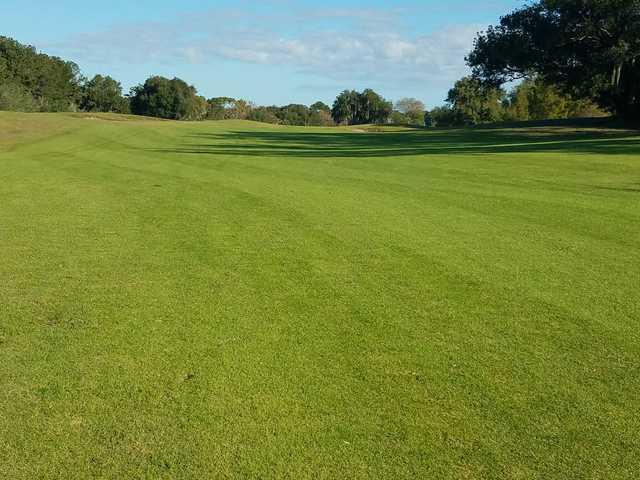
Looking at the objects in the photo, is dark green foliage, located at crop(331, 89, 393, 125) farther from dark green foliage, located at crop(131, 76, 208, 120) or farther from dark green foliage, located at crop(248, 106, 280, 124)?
dark green foliage, located at crop(131, 76, 208, 120)

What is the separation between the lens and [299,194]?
1430cm

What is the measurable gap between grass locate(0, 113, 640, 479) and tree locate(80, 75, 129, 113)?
113 m

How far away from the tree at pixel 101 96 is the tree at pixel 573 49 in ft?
298

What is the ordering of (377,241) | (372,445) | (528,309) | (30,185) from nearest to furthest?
(372,445), (528,309), (377,241), (30,185)

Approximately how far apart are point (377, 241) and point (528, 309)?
337cm

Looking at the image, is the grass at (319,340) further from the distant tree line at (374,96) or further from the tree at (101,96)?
the tree at (101,96)

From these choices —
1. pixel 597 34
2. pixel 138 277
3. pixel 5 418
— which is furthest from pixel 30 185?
pixel 597 34

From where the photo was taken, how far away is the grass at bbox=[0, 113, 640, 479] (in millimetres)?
3963

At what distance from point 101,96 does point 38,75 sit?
45.8ft

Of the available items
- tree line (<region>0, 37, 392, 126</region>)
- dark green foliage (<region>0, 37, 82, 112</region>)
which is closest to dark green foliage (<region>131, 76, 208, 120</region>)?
tree line (<region>0, 37, 392, 126</region>)

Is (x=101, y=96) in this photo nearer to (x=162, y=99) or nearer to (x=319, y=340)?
(x=162, y=99)

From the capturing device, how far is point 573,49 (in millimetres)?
38938

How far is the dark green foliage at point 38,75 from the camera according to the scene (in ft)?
327

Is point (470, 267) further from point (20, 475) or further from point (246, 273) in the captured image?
point (20, 475)
